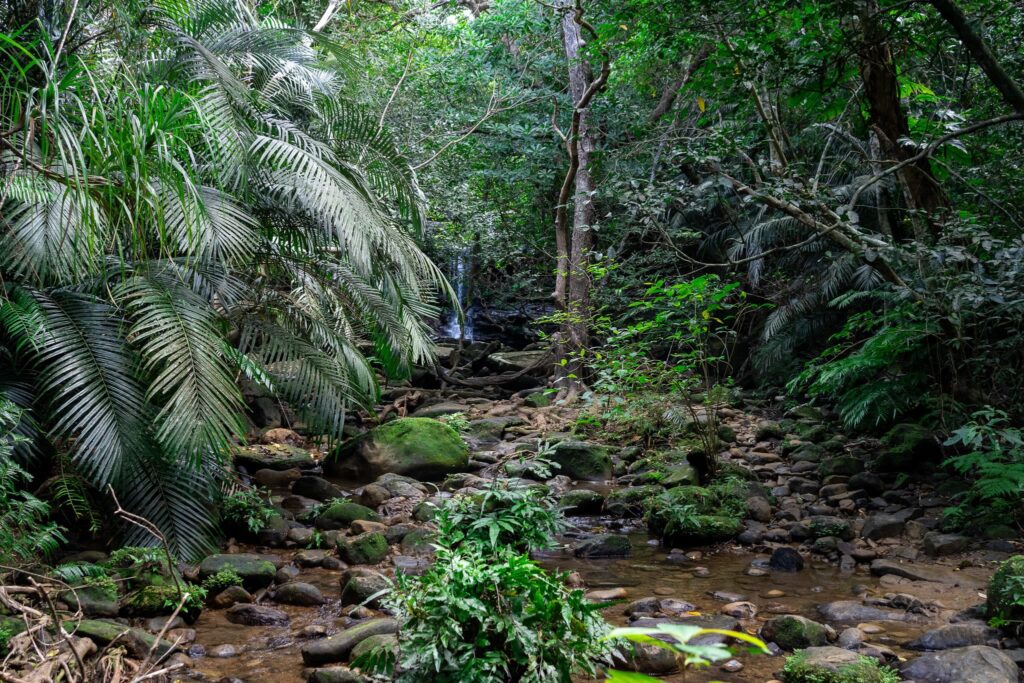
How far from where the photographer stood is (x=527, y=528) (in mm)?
3770

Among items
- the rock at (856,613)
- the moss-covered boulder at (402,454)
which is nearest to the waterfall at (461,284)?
the moss-covered boulder at (402,454)

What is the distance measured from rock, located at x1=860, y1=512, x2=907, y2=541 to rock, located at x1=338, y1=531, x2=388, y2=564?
3.79 meters

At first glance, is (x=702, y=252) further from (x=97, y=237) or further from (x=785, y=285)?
(x=97, y=237)

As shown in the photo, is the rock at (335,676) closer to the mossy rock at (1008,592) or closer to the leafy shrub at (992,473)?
the mossy rock at (1008,592)

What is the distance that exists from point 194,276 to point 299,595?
2889mm

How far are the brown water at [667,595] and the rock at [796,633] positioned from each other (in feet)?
0.47

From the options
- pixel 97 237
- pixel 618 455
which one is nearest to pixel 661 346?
pixel 618 455

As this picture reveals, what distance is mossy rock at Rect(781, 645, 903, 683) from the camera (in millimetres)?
3520

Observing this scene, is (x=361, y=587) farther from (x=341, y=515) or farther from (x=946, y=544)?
(x=946, y=544)

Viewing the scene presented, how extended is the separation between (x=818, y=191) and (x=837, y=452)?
3.10 metres

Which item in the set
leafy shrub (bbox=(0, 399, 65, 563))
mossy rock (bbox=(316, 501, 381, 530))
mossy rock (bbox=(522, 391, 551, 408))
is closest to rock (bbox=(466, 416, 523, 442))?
mossy rock (bbox=(522, 391, 551, 408))

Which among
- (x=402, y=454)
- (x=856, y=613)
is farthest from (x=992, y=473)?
(x=402, y=454)

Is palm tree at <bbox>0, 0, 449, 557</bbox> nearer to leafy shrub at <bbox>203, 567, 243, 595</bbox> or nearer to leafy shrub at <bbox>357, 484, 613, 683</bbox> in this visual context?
leafy shrub at <bbox>203, 567, 243, 595</bbox>

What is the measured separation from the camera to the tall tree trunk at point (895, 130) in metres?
6.37
